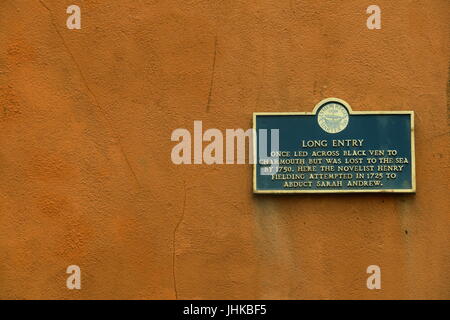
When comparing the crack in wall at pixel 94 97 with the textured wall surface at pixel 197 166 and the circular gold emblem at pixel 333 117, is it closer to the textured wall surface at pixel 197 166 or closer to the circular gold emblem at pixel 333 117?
the textured wall surface at pixel 197 166

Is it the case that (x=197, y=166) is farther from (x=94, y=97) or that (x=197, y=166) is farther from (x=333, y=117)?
(x=333, y=117)

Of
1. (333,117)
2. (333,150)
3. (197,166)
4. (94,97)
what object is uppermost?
(94,97)

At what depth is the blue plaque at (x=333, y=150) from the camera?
7.31 metres

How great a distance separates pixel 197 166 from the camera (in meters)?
7.46

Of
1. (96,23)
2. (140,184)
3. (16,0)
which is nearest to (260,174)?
(140,184)

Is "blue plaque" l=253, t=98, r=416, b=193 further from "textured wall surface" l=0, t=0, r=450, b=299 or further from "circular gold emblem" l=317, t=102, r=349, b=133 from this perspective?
"textured wall surface" l=0, t=0, r=450, b=299

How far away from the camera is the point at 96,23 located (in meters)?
7.59

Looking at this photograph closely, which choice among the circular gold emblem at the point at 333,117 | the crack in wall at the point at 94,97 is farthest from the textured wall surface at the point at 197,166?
the circular gold emblem at the point at 333,117

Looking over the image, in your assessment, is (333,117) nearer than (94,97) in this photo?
Yes

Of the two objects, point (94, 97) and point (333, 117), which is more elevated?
point (94, 97)

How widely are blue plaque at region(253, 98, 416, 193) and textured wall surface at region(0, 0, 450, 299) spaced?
11 centimetres

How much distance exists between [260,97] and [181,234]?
4.84 ft

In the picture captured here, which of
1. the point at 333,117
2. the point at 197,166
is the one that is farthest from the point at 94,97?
the point at 333,117

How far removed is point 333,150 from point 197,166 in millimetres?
1273
